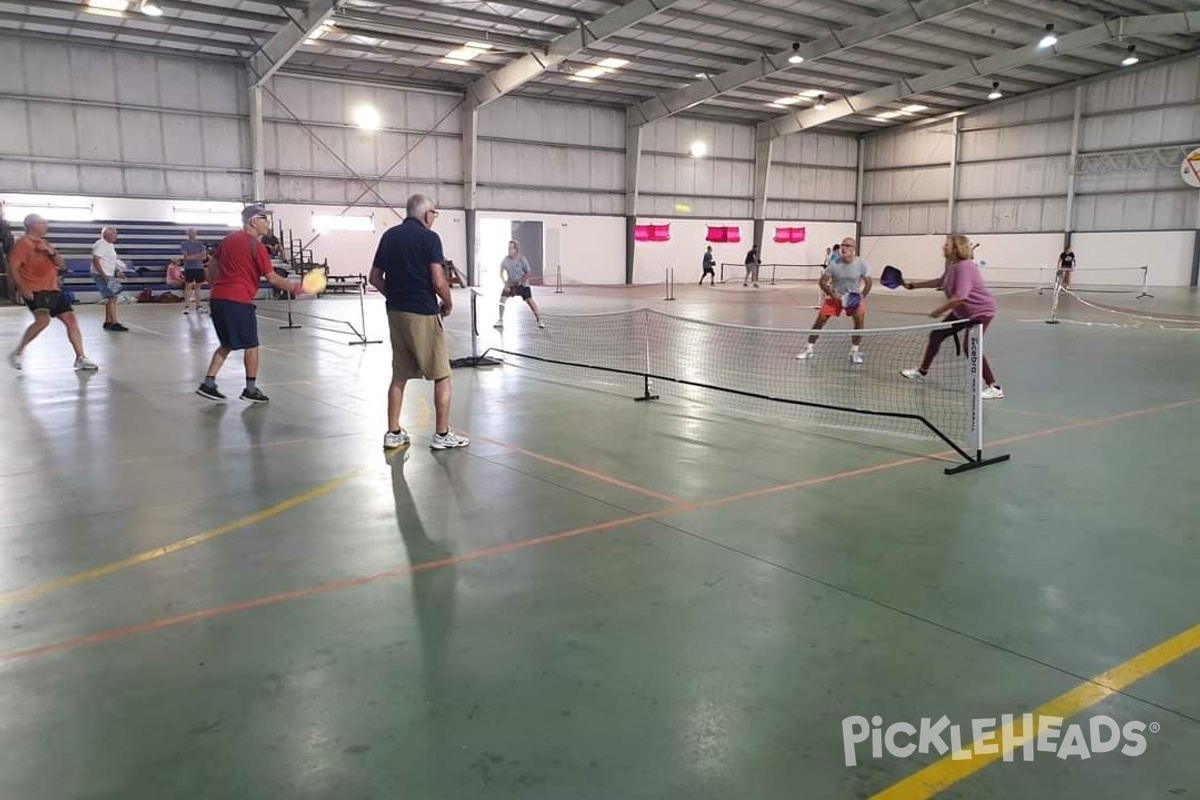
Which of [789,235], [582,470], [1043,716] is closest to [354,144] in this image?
[789,235]

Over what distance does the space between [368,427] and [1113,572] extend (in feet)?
19.6

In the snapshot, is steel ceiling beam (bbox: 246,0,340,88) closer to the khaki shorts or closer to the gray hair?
the gray hair

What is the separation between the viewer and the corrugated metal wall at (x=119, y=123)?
26469 mm

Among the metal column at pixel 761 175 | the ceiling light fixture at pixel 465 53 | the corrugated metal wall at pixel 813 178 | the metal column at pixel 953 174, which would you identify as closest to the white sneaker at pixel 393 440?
the ceiling light fixture at pixel 465 53

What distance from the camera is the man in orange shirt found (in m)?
10.1

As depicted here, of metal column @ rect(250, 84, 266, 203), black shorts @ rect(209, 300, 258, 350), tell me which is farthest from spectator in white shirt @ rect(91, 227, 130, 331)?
metal column @ rect(250, 84, 266, 203)

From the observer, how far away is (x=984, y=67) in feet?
108

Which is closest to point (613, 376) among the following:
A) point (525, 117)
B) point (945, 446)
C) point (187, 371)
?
point (945, 446)

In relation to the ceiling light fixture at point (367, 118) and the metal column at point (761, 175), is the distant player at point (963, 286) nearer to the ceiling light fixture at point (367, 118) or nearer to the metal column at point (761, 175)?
the ceiling light fixture at point (367, 118)

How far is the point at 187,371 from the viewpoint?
1116 cm

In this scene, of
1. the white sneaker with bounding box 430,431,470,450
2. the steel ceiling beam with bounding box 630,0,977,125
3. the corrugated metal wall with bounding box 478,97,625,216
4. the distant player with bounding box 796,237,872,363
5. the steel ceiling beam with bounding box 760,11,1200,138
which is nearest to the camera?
the white sneaker with bounding box 430,431,470,450

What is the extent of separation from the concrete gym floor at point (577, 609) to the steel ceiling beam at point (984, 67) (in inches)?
1106

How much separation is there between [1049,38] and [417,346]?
99.8 feet

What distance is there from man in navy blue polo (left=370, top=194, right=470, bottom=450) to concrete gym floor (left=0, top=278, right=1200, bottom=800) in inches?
24.4
